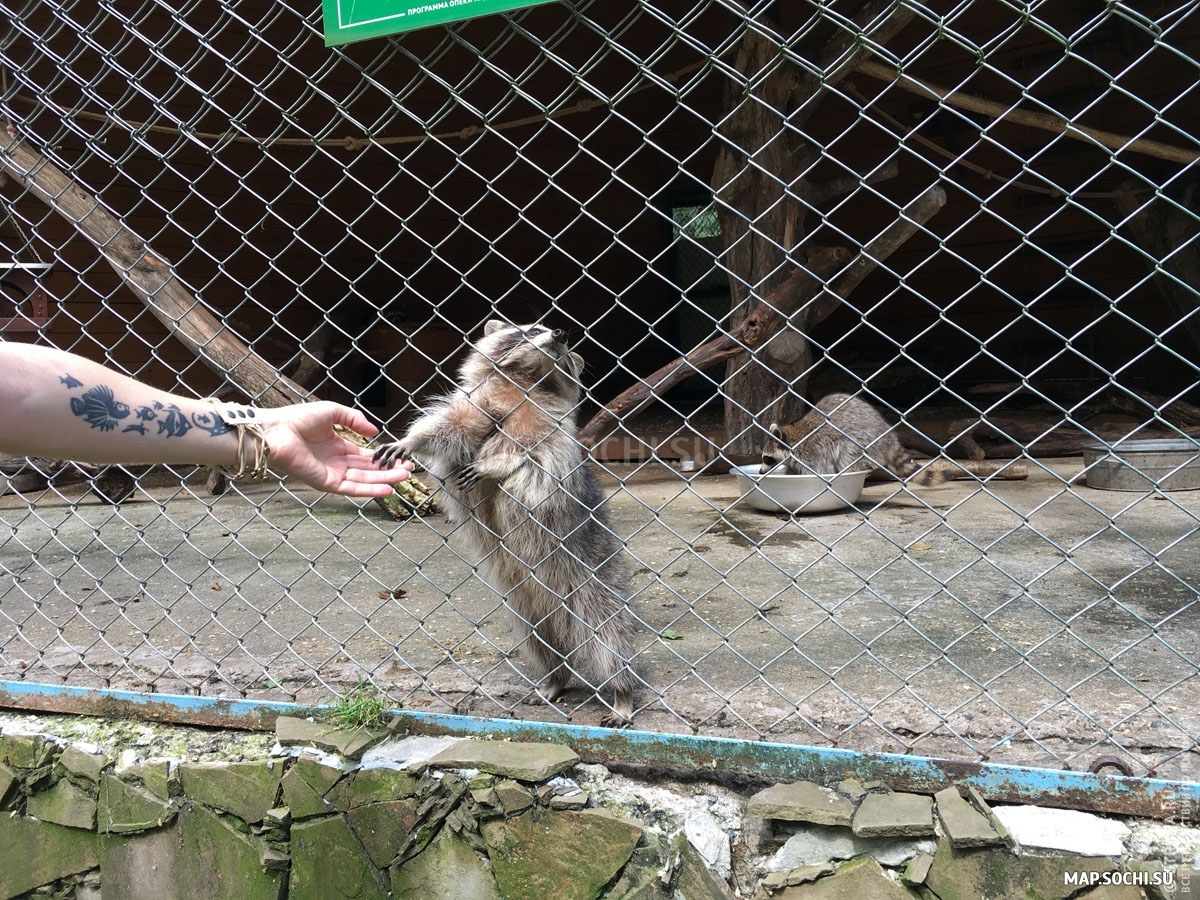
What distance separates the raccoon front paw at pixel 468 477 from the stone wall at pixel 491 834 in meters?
0.72

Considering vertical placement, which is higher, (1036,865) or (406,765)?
(406,765)

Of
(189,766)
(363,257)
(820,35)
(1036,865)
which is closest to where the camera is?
(1036,865)

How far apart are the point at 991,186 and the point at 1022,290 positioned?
1215mm

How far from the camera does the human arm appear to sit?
1614mm

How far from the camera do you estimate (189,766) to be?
237cm

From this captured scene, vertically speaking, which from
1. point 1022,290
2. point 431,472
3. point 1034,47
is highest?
point 1034,47

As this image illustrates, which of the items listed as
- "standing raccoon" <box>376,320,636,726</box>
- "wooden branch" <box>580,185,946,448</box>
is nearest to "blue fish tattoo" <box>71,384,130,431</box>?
"standing raccoon" <box>376,320,636,726</box>

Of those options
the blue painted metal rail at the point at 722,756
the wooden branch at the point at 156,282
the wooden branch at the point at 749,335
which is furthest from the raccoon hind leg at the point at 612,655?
the wooden branch at the point at 749,335

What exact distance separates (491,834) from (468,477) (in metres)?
0.98

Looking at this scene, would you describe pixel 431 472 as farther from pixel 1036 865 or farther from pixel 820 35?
pixel 820 35

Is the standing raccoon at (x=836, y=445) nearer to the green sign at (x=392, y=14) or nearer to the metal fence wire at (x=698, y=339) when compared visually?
the metal fence wire at (x=698, y=339)

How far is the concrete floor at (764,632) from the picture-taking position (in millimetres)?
2074

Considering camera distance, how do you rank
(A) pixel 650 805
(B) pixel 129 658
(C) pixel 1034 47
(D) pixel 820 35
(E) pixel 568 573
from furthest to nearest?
(C) pixel 1034 47 < (D) pixel 820 35 < (B) pixel 129 658 < (E) pixel 568 573 < (A) pixel 650 805

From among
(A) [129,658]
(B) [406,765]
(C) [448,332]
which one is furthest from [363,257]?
(B) [406,765]
